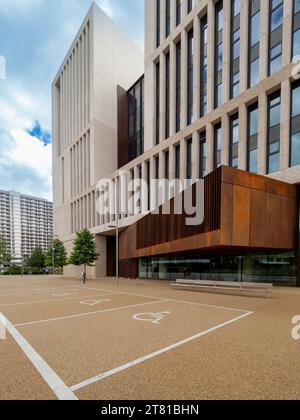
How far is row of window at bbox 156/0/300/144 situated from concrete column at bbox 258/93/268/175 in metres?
2.49

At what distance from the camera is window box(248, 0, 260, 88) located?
20.3 m

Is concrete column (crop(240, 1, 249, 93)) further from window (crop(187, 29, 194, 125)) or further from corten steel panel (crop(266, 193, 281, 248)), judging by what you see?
corten steel panel (crop(266, 193, 281, 248))

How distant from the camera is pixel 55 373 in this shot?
13.3 feet

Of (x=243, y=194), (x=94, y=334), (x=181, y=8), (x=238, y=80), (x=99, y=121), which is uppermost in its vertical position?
(x=181, y=8)

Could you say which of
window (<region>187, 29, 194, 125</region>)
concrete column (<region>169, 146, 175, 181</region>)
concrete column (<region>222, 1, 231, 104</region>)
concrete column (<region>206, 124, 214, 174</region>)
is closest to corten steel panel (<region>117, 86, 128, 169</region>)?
concrete column (<region>169, 146, 175, 181</region>)

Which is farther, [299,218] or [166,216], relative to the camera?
[166,216]

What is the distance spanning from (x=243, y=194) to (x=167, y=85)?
22069 millimetres

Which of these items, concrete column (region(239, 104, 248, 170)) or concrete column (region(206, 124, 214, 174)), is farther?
concrete column (region(206, 124, 214, 174))

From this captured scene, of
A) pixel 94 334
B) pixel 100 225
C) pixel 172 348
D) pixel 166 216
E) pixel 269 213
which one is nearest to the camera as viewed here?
pixel 172 348

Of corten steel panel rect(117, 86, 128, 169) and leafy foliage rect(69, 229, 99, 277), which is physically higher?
corten steel panel rect(117, 86, 128, 169)

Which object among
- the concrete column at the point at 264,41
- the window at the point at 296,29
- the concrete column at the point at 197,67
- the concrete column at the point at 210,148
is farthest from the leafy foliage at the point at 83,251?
the window at the point at 296,29

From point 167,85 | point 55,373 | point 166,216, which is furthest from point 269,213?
point 167,85
